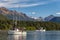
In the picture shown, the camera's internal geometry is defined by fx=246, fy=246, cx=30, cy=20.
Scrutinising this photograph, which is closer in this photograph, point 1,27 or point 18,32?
point 18,32

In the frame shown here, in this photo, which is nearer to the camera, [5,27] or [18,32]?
[18,32]

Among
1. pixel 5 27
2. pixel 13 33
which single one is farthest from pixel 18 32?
pixel 5 27

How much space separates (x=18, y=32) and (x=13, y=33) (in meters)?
2.43

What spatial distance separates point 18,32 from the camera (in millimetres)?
86938

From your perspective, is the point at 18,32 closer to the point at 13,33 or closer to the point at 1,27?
the point at 13,33

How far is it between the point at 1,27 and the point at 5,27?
4979 millimetres

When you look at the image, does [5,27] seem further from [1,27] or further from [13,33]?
[13,33]

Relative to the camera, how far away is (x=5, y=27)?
540 ft

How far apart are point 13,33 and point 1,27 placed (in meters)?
81.2

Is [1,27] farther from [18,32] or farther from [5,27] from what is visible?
[18,32]

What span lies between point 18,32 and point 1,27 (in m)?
83.0

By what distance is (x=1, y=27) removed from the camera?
16850 centimetres

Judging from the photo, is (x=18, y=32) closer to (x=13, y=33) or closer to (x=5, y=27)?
(x=13, y=33)

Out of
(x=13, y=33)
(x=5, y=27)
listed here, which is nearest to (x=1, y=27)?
(x=5, y=27)
